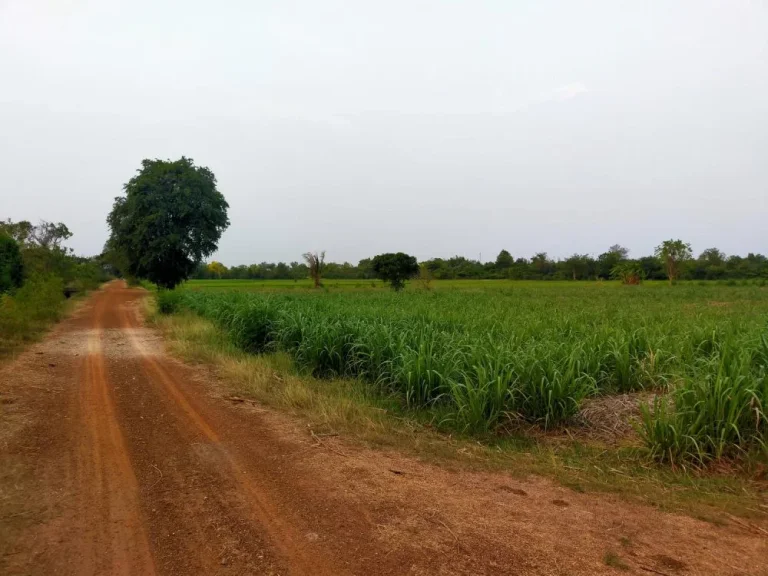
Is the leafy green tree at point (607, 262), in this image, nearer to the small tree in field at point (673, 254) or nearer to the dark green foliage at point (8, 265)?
the small tree in field at point (673, 254)

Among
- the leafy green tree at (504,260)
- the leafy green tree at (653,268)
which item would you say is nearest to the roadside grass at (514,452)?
the leafy green tree at (653,268)

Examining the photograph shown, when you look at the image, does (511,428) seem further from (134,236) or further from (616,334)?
(134,236)

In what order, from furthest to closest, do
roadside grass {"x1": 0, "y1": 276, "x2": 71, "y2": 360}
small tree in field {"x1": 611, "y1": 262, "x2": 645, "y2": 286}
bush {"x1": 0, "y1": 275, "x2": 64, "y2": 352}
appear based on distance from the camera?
small tree in field {"x1": 611, "y1": 262, "x2": 645, "y2": 286} < bush {"x1": 0, "y1": 275, "x2": 64, "y2": 352} < roadside grass {"x1": 0, "y1": 276, "x2": 71, "y2": 360}

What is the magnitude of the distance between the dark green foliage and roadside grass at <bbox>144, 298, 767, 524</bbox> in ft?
36.6

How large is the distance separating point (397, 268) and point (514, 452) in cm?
3536

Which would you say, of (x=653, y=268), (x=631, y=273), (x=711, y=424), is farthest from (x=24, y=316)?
(x=653, y=268)

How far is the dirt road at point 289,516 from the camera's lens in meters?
2.81

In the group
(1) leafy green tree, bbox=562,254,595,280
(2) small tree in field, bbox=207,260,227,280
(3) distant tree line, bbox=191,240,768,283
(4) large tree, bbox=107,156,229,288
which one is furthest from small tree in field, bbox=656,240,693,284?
(2) small tree in field, bbox=207,260,227,280

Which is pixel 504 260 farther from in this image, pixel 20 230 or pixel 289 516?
pixel 289 516

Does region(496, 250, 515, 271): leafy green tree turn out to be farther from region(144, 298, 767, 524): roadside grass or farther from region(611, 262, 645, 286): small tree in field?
region(144, 298, 767, 524): roadside grass

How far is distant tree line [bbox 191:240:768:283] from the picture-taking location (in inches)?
2321

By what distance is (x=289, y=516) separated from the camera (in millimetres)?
3393

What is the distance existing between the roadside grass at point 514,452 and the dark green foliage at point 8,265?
11.2m

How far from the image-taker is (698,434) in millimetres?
4434
